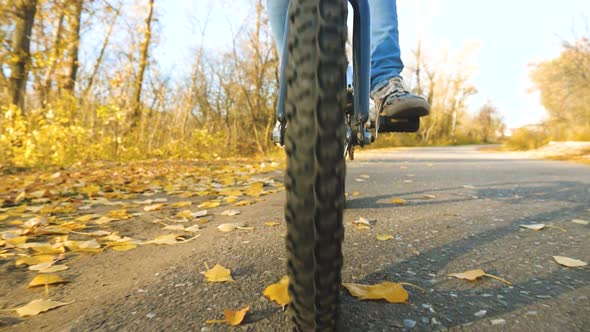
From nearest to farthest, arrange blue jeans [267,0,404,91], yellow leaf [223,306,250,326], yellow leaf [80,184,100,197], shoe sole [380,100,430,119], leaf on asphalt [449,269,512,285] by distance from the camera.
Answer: yellow leaf [223,306,250,326] → leaf on asphalt [449,269,512,285] → shoe sole [380,100,430,119] → blue jeans [267,0,404,91] → yellow leaf [80,184,100,197]

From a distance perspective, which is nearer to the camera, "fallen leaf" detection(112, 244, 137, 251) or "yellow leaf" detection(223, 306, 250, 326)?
"yellow leaf" detection(223, 306, 250, 326)

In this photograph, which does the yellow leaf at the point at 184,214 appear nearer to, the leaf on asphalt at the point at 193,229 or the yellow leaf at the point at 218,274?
the leaf on asphalt at the point at 193,229

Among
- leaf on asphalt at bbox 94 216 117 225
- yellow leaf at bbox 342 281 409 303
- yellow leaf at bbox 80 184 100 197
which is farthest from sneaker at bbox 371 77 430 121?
yellow leaf at bbox 80 184 100 197

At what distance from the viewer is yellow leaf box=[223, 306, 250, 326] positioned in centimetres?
101

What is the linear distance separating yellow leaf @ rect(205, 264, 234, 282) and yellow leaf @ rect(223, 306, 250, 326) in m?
0.29

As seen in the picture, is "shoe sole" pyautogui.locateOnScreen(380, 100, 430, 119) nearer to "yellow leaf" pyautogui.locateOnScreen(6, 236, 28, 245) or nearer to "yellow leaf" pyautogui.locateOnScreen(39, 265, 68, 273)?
"yellow leaf" pyautogui.locateOnScreen(39, 265, 68, 273)

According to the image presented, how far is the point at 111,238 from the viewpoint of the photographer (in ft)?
6.40

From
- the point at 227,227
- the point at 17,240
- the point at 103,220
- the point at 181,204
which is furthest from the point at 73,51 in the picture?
the point at 227,227

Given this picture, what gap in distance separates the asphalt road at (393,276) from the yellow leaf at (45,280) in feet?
0.35

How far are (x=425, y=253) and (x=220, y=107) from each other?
11129 mm

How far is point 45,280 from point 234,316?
2.66 ft

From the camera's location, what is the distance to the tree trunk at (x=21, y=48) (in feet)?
18.8

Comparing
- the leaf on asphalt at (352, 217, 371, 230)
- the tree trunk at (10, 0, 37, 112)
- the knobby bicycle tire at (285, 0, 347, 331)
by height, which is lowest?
the leaf on asphalt at (352, 217, 371, 230)

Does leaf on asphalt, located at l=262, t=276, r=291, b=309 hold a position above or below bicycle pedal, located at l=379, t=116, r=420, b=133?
below
